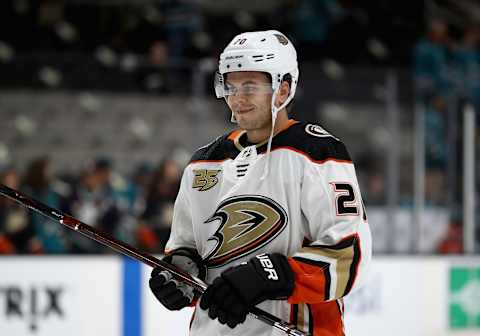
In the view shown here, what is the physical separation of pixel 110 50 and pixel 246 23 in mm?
1009

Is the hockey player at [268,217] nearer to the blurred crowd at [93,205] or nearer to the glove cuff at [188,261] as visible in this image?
the glove cuff at [188,261]

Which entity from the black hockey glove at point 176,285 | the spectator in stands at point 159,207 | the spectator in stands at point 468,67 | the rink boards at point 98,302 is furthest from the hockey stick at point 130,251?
the spectator in stands at point 468,67

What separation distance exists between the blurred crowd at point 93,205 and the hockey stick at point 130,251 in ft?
7.74

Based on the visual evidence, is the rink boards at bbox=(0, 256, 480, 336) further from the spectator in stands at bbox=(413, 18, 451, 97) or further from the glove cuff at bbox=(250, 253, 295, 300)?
the glove cuff at bbox=(250, 253, 295, 300)

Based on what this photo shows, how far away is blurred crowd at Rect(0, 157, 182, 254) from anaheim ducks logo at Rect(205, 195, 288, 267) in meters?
2.50

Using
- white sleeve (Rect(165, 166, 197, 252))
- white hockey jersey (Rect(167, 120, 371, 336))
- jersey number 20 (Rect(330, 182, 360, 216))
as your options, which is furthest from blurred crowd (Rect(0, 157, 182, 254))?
jersey number 20 (Rect(330, 182, 360, 216))

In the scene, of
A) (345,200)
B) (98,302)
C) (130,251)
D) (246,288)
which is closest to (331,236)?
(345,200)

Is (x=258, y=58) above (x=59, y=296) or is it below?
above

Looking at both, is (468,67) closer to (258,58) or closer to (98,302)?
(98,302)

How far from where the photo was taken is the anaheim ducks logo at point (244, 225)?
1930 millimetres

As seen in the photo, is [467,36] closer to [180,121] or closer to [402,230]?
[402,230]

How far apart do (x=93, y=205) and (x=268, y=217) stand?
9.33 feet

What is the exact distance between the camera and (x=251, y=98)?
77.4 inches

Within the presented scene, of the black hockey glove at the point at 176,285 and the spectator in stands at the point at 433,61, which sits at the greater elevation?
the spectator in stands at the point at 433,61
